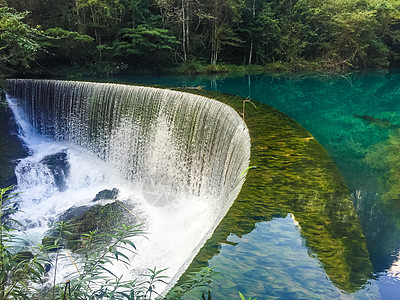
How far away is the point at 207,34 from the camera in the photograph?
17.1 meters

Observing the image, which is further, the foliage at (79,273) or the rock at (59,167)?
the rock at (59,167)

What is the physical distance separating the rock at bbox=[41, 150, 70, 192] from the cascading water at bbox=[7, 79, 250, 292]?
0.18 ft

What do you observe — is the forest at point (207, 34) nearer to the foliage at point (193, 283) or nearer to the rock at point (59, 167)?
the rock at point (59, 167)

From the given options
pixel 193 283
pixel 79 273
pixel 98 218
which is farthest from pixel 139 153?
pixel 193 283

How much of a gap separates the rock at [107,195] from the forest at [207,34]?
6.72 metres

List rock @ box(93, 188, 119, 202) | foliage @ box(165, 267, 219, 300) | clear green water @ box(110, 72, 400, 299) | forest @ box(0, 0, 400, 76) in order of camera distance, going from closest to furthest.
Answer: foliage @ box(165, 267, 219, 300) → clear green water @ box(110, 72, 400, 299) → rock @ box(93, 188, 119, 202) → forest @ box(0, 0, 400, 76)

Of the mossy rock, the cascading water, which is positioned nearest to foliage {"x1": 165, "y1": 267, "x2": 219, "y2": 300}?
the cascading water

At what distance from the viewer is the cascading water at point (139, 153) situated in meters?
5.57

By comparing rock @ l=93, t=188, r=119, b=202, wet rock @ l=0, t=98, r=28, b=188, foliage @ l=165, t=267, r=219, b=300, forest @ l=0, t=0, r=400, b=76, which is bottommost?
rock @ l=93, t=188, r=119, b=202

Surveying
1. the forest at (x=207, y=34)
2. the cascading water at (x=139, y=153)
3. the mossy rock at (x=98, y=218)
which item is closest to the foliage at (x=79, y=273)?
the cascading water at (x=139, y=153)

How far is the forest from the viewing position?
13273mm

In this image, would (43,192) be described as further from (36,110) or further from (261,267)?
(261,267)

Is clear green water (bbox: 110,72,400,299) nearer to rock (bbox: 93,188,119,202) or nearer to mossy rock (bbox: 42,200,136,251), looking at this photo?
mossy rock (bbox: 42,200,136,251)

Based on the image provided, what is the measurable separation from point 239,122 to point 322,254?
3469 millimetres
